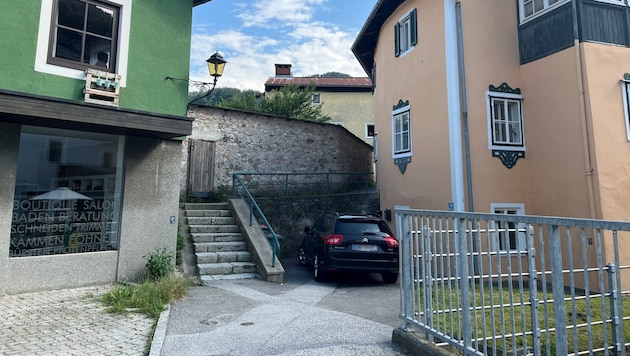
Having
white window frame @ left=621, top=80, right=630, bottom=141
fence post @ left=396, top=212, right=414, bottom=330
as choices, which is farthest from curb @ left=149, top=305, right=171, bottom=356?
white window frame @ left=621, top=80, right=630, bottom=141

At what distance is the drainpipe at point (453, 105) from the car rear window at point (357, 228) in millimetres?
2491

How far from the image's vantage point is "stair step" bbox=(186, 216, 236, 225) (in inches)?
407

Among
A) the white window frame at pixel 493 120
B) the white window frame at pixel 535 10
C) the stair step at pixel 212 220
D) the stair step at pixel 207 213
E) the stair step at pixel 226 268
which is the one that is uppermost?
the white window frame at pixel 535 10

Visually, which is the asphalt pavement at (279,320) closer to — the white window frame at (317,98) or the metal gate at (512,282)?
the metal gate at (512,282)

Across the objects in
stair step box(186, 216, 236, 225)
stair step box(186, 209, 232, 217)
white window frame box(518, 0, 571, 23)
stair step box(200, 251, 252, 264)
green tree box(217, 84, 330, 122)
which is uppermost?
green tree box(217, 84, 330, 122)

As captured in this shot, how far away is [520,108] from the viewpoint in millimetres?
10578

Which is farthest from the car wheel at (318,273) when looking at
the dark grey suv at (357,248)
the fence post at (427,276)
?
the fence post at (427,276)

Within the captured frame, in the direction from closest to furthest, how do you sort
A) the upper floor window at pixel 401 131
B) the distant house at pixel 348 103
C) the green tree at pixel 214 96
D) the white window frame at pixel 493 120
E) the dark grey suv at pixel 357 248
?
the dark grey suv at pixel 357 248 → the white window frame at pixel 493 120 → the upper floor window at pixel 401 131 → the green tree at pixel 214 96 → the distant house at pixel 348 103

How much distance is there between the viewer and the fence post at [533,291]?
9.93ft

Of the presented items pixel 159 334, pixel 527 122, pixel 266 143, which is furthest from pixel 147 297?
pixel 527 122

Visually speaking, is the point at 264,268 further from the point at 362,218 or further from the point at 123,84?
the point at 123,84

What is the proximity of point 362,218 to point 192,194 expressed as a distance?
22.2 feet

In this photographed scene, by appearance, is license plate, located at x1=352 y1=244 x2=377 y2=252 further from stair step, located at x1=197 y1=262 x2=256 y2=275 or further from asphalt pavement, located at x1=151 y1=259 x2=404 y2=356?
stair step, located at x1=197 y1=262 x2=256 y2=275

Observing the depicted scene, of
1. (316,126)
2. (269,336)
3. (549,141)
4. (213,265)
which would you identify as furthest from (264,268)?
(316,126)
